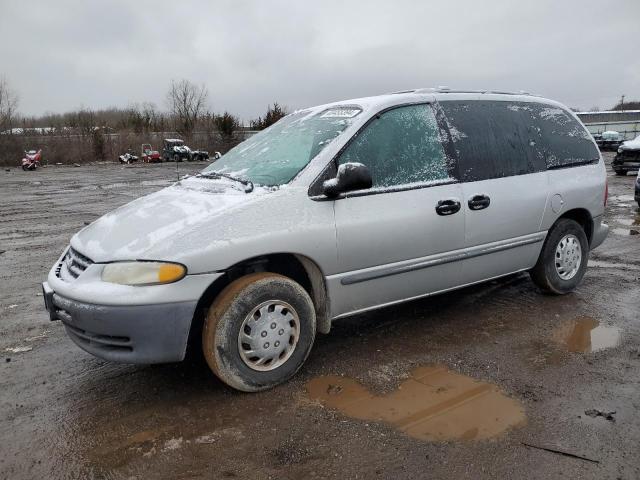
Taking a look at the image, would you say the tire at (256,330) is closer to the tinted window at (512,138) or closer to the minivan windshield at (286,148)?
the minivan windshield at (286,148)

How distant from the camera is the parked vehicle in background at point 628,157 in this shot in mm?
16109

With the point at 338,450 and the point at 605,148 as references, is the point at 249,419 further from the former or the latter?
the point at 605,148

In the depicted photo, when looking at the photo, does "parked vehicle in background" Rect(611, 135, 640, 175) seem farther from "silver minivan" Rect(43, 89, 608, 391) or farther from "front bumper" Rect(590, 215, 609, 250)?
"silver minivan" Rect(43, 89, 608, 391)

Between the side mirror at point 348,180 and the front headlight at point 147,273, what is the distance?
3.37 feet

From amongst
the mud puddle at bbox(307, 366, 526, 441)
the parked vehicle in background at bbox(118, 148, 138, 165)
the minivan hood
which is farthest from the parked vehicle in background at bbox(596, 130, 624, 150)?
the parked vehicle in background at bbox(118, 148, 138, 165)

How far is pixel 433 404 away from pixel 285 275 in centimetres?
123

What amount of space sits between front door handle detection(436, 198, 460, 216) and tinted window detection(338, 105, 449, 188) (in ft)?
0.57

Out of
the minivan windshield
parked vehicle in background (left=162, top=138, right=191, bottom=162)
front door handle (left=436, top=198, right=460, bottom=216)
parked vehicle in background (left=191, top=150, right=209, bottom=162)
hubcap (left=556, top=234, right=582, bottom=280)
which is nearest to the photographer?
the minivan windshield

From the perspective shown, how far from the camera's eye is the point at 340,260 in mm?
3336

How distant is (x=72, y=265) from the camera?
3221mm

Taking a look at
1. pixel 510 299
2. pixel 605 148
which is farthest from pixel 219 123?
pixel 510 299

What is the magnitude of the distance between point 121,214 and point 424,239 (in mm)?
2109

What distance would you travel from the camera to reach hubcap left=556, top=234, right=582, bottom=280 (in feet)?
15.5

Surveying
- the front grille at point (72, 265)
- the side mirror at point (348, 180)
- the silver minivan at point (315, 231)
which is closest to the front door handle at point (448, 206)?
the silver minivan at point (315, 231)
